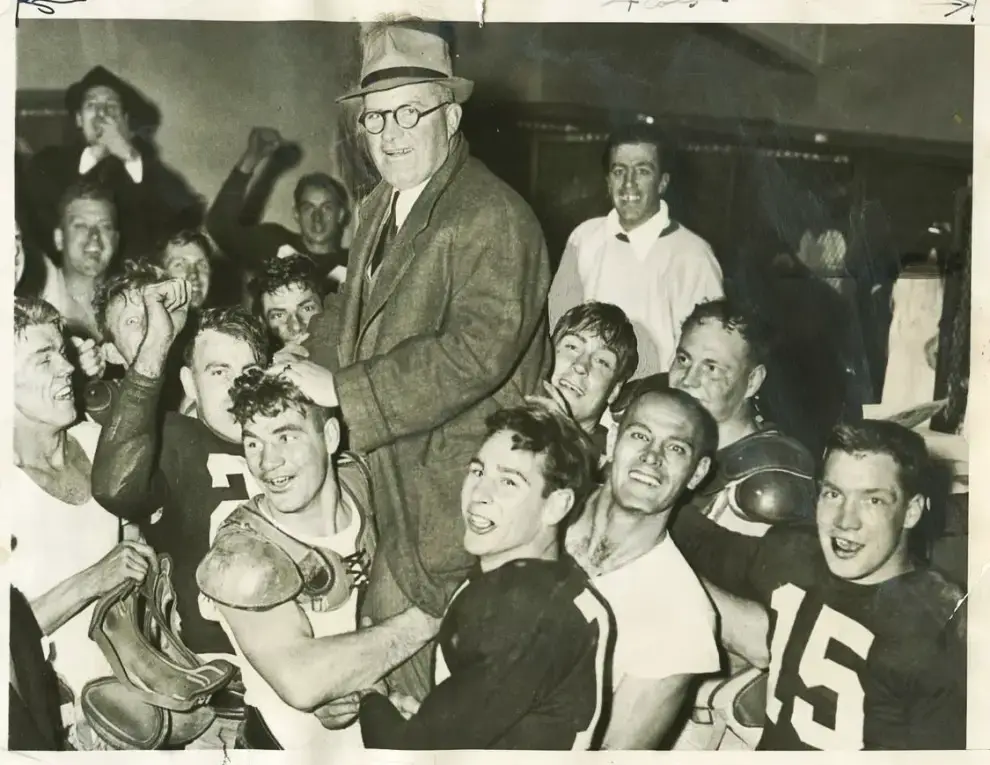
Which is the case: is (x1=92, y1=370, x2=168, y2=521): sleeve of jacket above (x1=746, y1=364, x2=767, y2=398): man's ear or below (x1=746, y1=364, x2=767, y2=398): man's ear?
below

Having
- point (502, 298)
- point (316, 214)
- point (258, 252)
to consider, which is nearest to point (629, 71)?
point (502, 298)

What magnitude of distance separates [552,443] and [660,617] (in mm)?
317

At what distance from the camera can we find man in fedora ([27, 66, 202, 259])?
5.22ft

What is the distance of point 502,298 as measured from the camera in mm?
1542

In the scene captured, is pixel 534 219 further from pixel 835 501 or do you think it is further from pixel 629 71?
pixel 835 501

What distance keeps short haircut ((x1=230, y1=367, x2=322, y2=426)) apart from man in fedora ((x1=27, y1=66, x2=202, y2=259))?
0.26 meters

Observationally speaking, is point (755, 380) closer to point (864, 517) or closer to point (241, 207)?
point (864, 517)

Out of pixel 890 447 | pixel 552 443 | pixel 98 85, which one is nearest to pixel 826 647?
pixel 890 447

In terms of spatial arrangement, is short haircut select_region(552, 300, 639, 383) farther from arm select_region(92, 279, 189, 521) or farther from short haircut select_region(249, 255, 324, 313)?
arm select_region(92, 279, 189, 521)

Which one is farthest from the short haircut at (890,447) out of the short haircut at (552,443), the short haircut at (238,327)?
the short haircut at (238,327)

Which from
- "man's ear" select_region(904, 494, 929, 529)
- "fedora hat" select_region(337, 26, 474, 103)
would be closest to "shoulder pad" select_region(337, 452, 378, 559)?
"fedora hat" select_region(337, 26, 474, 103)

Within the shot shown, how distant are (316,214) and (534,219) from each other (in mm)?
349

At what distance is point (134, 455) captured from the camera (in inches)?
62.4

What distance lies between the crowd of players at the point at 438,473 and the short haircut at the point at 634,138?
1cm
